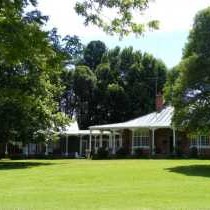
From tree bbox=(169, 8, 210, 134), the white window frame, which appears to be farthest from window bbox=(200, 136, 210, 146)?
tree bbox=(169, 8, 210, 134)

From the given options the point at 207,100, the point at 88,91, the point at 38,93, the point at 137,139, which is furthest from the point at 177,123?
the point at 88,91

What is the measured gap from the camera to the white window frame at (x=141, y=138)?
64125 millimetres

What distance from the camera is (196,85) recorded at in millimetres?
42188

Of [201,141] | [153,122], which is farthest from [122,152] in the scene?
[201,141]

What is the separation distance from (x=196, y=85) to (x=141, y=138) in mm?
23091

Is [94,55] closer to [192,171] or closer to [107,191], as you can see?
[192,171]

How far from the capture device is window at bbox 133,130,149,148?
211 ft

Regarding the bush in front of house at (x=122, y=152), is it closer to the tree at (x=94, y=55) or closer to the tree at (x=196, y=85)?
the tree at (x=196, y=85)

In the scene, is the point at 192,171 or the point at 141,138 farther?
the point at 141,138

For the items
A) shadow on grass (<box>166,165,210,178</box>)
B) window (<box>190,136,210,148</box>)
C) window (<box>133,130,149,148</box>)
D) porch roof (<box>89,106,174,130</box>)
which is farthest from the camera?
window (<box>133,130,149,148</box>)

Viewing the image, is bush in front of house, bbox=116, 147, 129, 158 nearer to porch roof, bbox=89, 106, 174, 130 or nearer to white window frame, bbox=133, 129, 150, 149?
white window frame, bbox=133, 129, 150, 149

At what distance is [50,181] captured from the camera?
90.2 feet

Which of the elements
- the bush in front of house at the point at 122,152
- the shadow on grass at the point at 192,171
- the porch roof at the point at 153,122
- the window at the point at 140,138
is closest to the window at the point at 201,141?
the porch roof at the point at 153,122

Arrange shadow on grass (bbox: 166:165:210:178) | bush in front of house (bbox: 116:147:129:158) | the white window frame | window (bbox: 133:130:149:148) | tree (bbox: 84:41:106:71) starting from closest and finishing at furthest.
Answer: shadow on grass (bbox: 166:165:210:178)
bush in front of house (bbox: 116:147:129:158)
the white window frame
window (bbox: 133:130:149:148)
tree (bbox: 84:41:106:71)
